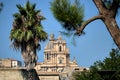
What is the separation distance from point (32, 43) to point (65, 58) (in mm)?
133348

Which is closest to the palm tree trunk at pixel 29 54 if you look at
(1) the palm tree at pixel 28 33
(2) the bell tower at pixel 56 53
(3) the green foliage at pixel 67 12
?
(1) the palm tree at pixel 28 33

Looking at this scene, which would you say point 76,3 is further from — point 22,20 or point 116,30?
point 22,20

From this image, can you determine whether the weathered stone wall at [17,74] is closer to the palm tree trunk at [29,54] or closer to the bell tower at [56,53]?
the palm tree trunk at [29,54]

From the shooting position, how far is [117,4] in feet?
32.4

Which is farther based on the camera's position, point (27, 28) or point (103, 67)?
point (27, 28)

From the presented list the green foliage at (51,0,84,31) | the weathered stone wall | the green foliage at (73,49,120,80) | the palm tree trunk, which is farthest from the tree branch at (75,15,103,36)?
the palm tree trunk

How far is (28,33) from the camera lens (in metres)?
27.3

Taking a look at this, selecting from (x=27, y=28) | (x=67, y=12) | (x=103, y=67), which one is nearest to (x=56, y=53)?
(x=27, y=28)

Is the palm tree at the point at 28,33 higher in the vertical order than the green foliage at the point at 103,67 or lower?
higher

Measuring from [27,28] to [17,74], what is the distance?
2799 mm

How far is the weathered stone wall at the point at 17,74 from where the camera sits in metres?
26.7

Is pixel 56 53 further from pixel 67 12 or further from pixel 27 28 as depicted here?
pixel 67 12

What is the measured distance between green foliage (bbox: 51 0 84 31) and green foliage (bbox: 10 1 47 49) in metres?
17.1

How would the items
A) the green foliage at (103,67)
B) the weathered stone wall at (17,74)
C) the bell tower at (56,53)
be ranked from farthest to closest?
the bell tower at (56,53)
the weathered stone wall at (17,74)
the green foliage at (103,67)
